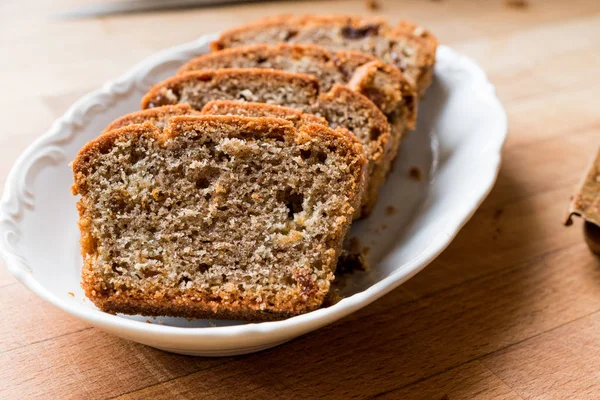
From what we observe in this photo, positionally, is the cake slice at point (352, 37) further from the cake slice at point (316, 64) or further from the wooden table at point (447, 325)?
the wooden table at point (447, 325)

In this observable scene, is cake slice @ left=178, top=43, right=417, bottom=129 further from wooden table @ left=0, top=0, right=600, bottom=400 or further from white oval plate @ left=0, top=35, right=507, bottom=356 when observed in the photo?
wooden table @ left=0, top=0, right=600, bottom=400

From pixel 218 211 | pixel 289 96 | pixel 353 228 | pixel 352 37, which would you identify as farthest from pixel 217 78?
pixel 352 37

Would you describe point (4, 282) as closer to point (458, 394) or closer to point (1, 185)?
point (1, 185)

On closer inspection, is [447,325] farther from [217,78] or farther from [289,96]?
[217,78]

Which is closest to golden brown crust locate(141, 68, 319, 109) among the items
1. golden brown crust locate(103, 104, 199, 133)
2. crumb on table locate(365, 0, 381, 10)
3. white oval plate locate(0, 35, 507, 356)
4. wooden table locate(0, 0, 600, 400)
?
golden brown crust locate(103, 104, 199, 133)

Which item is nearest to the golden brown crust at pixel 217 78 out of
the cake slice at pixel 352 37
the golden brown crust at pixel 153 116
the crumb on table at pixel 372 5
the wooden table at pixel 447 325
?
the golden brown crust at pixel 153 116

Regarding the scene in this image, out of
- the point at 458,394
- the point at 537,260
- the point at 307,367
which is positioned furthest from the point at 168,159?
the point at 537,260
